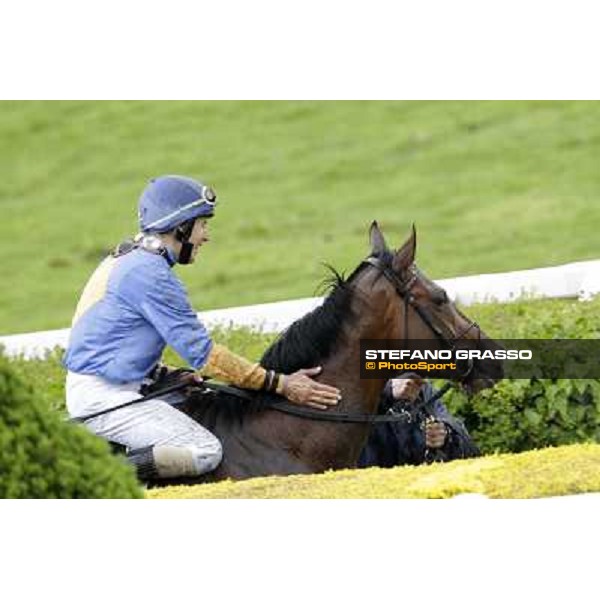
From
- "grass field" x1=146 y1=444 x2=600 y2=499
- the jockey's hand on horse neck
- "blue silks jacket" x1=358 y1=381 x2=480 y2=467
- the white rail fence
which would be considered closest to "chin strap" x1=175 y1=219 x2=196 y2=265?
the jockey's hand on horse neck

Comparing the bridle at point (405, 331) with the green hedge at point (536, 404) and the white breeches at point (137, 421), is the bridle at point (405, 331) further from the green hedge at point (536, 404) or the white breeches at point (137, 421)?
the green hedge at point (536, 404)

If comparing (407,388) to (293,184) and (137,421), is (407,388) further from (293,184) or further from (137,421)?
(293,184)

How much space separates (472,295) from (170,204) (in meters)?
4.32

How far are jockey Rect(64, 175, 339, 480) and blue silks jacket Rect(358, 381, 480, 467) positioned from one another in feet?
2.23

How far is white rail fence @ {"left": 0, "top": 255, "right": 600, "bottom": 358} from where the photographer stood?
13.2 m

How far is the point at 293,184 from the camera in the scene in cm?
2138

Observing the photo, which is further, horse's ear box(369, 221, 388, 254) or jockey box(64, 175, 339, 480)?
horse's ear box(369, 221, 388, 254)

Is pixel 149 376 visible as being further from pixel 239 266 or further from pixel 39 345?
pixel 239 266

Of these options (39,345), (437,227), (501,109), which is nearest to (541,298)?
(39,345)

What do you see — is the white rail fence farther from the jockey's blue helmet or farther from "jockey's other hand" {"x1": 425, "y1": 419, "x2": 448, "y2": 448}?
the jockey's blue helmet

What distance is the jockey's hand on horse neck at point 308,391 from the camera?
962cm

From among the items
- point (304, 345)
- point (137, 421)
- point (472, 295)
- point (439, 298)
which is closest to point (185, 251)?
point (304, 345)

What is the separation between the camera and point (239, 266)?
19.9 metres

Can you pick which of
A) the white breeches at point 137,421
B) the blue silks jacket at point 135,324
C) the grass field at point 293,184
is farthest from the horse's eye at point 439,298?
the grass field at point 293,184
